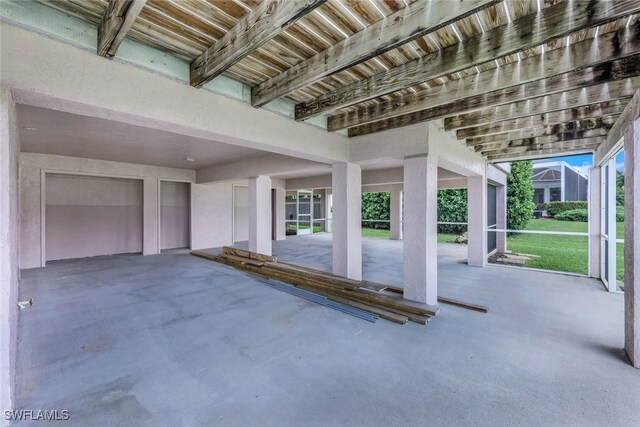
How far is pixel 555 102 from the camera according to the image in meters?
3.25

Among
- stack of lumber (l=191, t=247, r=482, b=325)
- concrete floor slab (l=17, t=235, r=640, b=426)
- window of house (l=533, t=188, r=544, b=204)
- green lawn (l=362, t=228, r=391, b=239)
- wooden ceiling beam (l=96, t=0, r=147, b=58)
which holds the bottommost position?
concrete floor slab (l=17, t=235, r=640, b=426)

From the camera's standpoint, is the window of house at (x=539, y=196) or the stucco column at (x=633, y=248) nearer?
the stucco column at (x=633, y=248)

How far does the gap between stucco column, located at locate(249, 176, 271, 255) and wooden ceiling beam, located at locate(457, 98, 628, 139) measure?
472cm

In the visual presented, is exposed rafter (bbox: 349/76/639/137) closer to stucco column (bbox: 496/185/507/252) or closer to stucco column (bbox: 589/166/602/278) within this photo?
stucco column (bbox: 589/166/602/278)

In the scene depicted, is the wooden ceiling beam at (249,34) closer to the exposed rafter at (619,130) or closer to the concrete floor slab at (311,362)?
the concrete floor slab at (311,362)

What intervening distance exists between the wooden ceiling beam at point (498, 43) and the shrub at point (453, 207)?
12.3 meters

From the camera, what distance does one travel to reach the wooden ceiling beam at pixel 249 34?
1.75 m

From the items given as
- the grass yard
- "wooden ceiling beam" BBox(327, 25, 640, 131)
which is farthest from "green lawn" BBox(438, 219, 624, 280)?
"wooden ceiling beam" BBox(327, 25, 640, 131)

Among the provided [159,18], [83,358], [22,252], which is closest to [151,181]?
[22,252]

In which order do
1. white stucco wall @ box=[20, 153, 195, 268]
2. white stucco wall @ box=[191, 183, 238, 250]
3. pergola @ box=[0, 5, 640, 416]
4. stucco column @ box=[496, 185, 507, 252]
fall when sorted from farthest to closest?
white stucco wall @ box=[191, 183, 238, 250] < stucco column @ box=[496, 185, 507, 252] < white stucco wall @ box=[20, 153, 195, 268] < pergola @ box=[0, 5, 640, 416]

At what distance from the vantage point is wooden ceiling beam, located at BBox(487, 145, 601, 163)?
558 cm

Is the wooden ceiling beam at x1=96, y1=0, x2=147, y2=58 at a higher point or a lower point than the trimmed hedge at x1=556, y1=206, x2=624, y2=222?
higher

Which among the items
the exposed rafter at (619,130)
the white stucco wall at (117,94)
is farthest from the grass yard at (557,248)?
the white stucco wall at (117,94)

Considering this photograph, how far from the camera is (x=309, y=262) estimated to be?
22.8 ft
